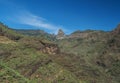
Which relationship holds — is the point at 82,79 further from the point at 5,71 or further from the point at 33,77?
the point at 5,71

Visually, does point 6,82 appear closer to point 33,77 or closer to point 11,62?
point 33,77

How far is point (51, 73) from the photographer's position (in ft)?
627

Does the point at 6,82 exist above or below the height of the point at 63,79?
above

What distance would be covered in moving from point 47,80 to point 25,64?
82.3 ft

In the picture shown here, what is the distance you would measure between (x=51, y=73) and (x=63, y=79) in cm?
1153

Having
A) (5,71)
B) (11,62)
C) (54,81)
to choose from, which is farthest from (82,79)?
(5,71)

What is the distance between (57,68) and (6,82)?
162206 millimetres

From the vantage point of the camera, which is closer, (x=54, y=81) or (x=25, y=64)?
(x=54, y=81)

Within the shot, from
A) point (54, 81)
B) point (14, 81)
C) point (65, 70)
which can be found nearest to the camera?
point (14, 81)

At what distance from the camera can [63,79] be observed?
184 m

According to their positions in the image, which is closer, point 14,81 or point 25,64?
point 14,81

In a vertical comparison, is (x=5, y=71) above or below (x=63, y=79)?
above

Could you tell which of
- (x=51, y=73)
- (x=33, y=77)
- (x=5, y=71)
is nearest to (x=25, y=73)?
(x=33, y=77)

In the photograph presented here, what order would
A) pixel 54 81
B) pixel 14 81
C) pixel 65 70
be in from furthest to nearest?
pixel 65 70, pixel 54 81, pixel 14 81
